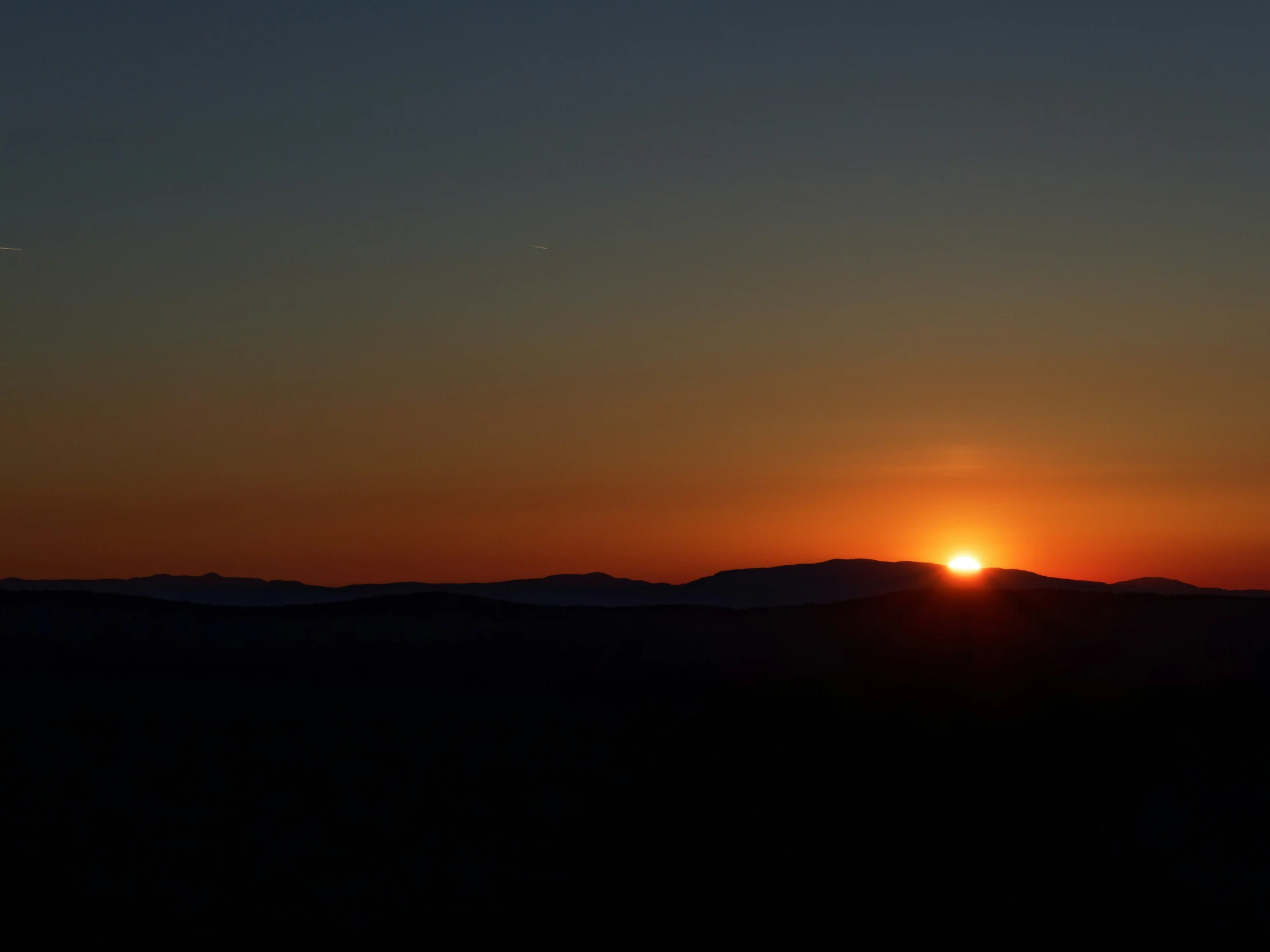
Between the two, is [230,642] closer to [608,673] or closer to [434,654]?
[434,654]

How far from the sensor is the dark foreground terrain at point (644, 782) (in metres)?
19.6

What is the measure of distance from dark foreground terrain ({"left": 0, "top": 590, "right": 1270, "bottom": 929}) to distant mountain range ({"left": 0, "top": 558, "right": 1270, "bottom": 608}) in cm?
6914

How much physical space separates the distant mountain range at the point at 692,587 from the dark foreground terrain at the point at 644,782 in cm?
6914

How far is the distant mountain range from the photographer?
103 m

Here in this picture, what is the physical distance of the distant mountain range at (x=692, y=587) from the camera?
103m

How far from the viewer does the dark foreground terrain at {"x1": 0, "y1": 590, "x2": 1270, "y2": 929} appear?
19.6 metres

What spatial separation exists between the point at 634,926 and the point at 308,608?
85.4ft

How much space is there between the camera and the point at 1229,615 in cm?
3897

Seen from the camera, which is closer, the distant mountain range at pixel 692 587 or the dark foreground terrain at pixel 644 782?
the dark foreground terrain at pixel 644 782

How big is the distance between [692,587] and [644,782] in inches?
3643

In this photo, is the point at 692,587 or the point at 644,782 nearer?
the point at 644,782

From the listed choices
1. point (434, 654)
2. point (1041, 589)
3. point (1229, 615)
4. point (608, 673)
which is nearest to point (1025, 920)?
point (608, 673)

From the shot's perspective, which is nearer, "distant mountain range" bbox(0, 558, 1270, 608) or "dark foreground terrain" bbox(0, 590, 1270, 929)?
"dark foreground terrain" bbox(0, 590, 1270, 929)

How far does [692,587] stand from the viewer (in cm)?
11500
